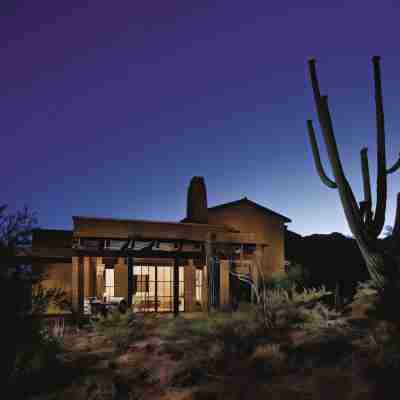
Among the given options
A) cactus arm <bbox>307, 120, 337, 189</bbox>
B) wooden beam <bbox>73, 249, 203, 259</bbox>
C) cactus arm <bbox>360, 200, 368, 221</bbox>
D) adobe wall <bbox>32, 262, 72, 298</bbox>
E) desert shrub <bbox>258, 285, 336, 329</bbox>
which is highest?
cactus arm <bbox>307, 120, 337, 189</bbox>

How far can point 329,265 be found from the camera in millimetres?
27359

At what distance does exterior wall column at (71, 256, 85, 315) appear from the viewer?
52.6 feet

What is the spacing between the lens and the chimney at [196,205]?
23734 millimetres

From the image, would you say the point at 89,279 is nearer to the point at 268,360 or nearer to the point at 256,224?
the point at 256,224

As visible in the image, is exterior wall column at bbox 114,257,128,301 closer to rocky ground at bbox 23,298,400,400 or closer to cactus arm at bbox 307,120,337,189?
rocky ground at bbox 23,298,400,400

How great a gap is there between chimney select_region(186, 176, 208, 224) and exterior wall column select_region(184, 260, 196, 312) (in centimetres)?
234

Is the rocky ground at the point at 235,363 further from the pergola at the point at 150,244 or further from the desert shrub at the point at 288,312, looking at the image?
the pergola at the point at 150,244

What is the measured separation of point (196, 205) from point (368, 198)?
42.5ft

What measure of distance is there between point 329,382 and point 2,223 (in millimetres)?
6011

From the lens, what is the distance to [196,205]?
78.1 ft

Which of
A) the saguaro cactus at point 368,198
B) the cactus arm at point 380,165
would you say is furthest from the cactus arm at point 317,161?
the cactus arm at point 380,165

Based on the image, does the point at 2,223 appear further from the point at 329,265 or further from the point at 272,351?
the point at 329,265

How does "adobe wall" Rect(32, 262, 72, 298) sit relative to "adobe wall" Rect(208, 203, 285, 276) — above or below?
below

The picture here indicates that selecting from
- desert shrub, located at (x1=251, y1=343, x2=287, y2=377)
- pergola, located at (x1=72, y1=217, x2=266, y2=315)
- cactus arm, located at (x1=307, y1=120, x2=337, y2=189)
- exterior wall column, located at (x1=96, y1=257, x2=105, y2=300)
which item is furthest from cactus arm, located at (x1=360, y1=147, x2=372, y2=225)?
exterior wall column, located at (x1=96, y1=257, x2=105, y2=300)
